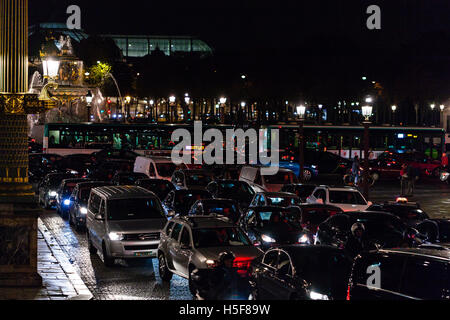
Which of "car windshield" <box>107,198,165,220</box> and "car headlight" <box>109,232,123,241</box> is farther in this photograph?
"car windshield" <box>107,198,165,220</box>

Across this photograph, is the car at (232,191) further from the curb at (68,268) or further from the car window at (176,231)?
the car window at (176,231)

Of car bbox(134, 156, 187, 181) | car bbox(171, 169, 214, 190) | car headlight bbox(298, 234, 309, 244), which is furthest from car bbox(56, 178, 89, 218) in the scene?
car headlight bbox(298, 234, 309, 244)

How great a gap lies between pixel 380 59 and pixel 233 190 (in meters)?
59.2

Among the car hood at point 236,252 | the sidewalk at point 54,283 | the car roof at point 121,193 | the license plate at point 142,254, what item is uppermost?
the car roof at point 121,193

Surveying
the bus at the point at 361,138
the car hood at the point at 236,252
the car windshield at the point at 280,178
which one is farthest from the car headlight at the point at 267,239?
the bus at the point at 361,138

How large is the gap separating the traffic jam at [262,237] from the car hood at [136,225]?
0.02 meters

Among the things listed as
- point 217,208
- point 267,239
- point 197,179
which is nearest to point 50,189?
point 197,179

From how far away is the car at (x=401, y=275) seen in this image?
27.6 ft

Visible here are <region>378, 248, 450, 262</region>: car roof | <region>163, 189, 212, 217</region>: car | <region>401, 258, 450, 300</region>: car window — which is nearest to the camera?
<region>401, 258, 450, 300</region>: car window

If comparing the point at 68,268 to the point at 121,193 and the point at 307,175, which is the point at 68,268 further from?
the point at 307,175

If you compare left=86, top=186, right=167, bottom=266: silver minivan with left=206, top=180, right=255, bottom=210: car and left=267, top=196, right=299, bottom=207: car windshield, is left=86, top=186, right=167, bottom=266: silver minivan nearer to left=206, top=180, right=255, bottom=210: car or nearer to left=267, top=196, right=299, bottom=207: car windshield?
left=267, top=196, right=299, bottom=207: car windshield

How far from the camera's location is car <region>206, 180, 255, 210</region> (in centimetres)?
2650

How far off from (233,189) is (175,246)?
12.7 meters
